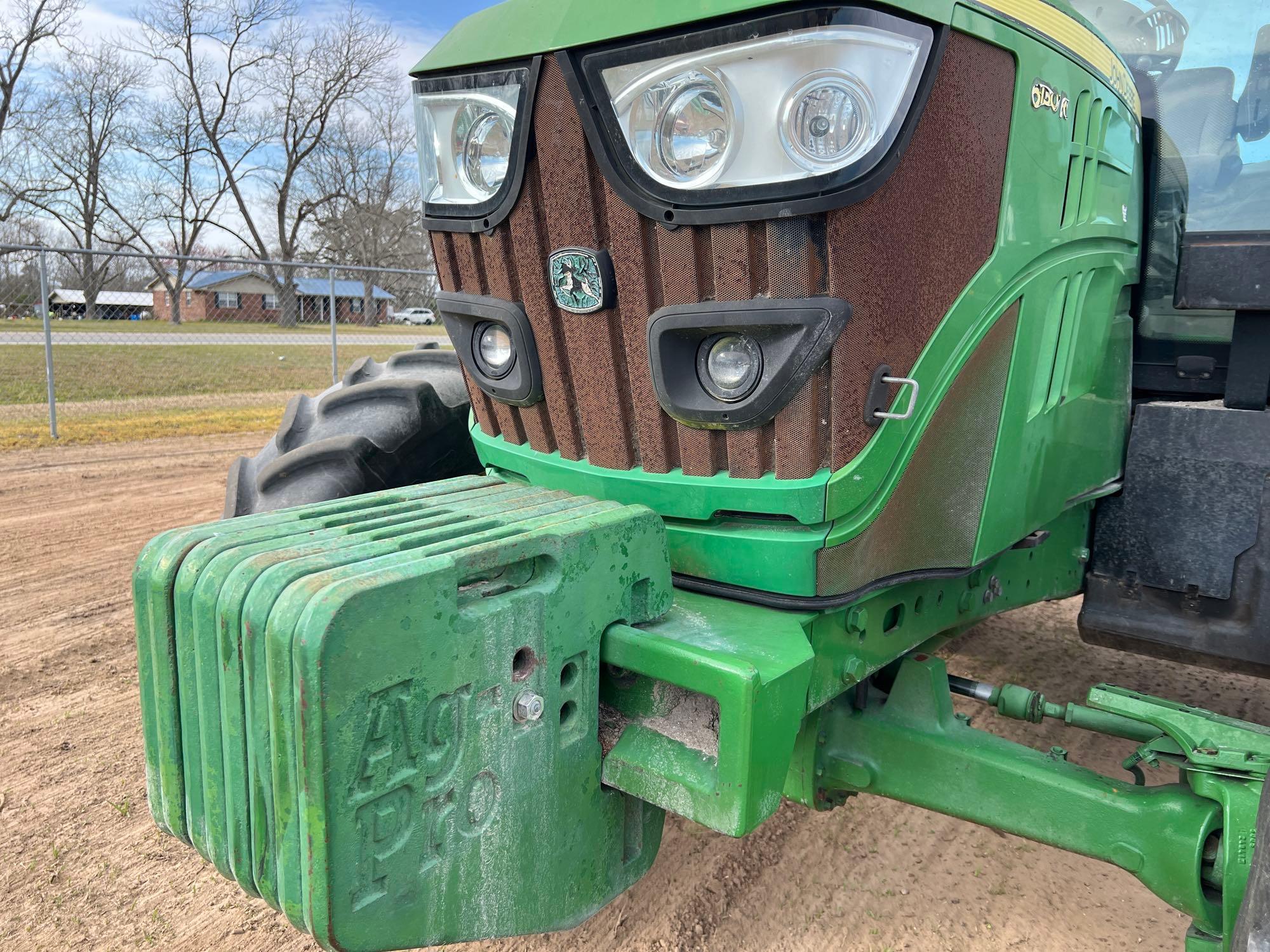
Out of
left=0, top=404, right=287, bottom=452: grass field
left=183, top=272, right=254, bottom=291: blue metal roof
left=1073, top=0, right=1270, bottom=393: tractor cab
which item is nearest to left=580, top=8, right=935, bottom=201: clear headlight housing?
left=1073, top=0, right=1270, bottom=393: tractor cab

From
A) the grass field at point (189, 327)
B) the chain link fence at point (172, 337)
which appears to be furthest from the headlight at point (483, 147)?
the grass field at point (189, 327)

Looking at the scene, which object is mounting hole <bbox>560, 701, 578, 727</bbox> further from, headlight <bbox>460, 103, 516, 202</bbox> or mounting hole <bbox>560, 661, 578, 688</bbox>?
headlight <bbox>460, 103, 516, 202</bbox>

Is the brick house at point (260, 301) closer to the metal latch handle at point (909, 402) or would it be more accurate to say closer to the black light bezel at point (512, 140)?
the black light bezel at point (512, 140)

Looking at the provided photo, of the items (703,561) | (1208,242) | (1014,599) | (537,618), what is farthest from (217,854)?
(1208,242)

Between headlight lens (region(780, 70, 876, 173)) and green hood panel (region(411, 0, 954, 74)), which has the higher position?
green hood panel (region(411, 0, 954, 74))

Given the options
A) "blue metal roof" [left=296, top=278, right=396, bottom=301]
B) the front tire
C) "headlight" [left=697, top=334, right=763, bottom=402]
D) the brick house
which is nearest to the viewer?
"headlight" [left=697, top=334, right=763, bottom=402]

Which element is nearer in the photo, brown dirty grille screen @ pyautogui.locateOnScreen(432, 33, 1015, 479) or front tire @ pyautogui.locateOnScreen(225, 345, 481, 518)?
brown dirty grille screen @ pyautogui.locateOnScreen(432, 33, 1015, 479)

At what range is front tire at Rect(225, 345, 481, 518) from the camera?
8.79ft

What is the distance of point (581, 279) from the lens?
5.77 feet

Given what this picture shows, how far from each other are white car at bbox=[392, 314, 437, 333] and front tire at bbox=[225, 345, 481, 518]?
11.6 metres

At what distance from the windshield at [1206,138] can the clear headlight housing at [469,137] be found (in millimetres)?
1715

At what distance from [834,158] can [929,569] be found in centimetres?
84

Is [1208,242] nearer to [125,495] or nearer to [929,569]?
[929,569]

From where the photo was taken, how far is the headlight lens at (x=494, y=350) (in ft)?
6.57
